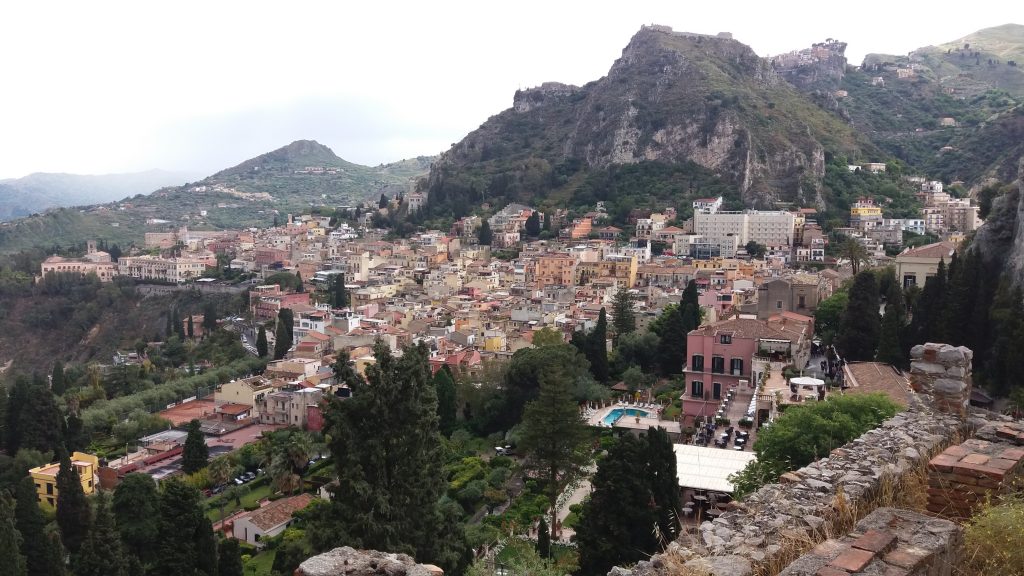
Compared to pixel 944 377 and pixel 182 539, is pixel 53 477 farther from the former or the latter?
pixel 944 377

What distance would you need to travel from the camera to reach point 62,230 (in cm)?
11356

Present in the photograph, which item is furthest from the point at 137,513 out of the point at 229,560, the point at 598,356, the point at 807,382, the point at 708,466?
the point at 807,382

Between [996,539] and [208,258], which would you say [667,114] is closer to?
[208,258]

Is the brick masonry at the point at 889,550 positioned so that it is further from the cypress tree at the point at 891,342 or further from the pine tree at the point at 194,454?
the pine tree at the point at 194,454

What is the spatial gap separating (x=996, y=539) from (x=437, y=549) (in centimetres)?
828

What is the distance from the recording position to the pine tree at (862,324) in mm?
25562

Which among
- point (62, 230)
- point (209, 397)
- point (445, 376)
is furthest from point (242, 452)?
point (62, 230)

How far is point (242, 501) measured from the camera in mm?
24922

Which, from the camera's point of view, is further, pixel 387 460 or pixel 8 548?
pixel 8 548

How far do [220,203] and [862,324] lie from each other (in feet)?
466

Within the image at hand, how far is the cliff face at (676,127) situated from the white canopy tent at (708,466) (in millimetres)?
58776

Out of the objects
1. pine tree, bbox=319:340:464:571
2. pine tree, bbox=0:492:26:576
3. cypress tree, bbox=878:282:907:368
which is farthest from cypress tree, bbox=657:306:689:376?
pine tree, bbox=0:492:26:576

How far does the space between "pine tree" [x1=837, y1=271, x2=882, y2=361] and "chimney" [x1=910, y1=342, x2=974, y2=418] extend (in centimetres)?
1992

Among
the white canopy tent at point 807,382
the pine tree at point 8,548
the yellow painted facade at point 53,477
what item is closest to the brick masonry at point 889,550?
the white canopy tent at point 807,382
